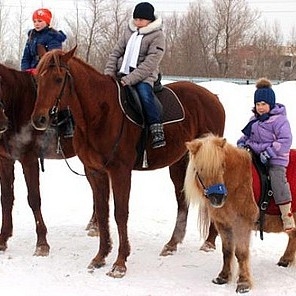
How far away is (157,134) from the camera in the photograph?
16.3ft

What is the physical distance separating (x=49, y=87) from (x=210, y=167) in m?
1.46

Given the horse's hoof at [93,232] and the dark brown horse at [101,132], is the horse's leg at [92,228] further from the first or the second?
the dark brown horse at [101,132]

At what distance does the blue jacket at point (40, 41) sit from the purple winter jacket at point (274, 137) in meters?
2.51

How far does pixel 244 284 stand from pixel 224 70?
122 feet

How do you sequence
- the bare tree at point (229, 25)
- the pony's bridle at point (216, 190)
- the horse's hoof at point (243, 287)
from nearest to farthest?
1. the pony's bridle at point (216, 190)
2. the horse's hoof at point (243, 287)
3. the bare tree at point (229, 25)

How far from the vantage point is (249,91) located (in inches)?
712

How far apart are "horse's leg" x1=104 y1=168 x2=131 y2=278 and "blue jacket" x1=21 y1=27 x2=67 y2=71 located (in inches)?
77.2

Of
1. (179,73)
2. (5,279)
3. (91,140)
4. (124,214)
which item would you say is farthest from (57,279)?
(179,73)

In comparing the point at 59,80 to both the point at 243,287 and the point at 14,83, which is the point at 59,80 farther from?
the point at 243,287

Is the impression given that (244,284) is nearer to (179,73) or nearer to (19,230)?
(19,230)

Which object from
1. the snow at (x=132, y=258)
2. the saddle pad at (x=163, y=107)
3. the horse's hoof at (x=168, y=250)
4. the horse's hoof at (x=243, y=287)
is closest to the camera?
the horse's hoof at (x=243, y=287)

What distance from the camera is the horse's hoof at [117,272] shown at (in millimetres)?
4672

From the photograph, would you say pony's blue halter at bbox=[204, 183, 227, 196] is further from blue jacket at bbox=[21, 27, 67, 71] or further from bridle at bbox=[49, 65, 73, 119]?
blue jacket at bbox=[21, 27, 67, 71]

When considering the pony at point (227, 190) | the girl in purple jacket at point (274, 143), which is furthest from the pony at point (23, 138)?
the girl in purple jacket at point (274, 143)
